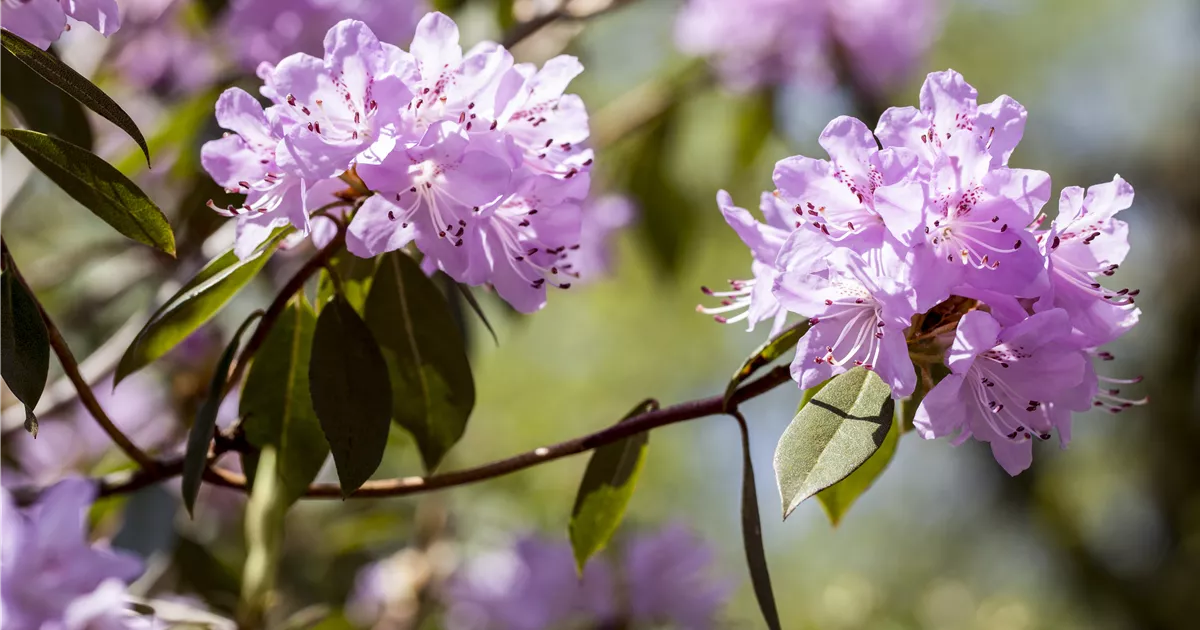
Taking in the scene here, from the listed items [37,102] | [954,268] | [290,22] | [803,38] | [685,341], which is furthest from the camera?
[685,341]

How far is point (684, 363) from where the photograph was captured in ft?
21.8

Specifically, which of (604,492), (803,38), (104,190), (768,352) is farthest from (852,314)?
(803,38)

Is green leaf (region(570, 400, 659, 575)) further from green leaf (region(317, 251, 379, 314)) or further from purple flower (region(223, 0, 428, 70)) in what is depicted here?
purple flower (region(223, 0, 428, 70))

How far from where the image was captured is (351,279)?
1.03 meters

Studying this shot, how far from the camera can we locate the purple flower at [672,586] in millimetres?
1848

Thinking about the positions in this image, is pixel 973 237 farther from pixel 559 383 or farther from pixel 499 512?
pixel 559 383

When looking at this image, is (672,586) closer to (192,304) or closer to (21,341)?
(192,304)

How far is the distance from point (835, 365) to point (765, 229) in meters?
0.13

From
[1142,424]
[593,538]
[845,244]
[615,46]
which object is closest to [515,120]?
[845,244]

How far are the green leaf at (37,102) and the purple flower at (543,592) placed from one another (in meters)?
1.00

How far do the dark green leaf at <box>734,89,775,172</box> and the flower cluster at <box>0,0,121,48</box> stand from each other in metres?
1.87

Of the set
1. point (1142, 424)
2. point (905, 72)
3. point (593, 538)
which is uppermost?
point (593, 538)

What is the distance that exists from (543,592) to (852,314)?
1.15 meters

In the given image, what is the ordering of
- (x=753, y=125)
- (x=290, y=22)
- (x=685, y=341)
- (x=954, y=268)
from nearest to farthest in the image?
(x=954, y=268), (x=290, y=22), (x=753, y=125), (x=685, y=341)
